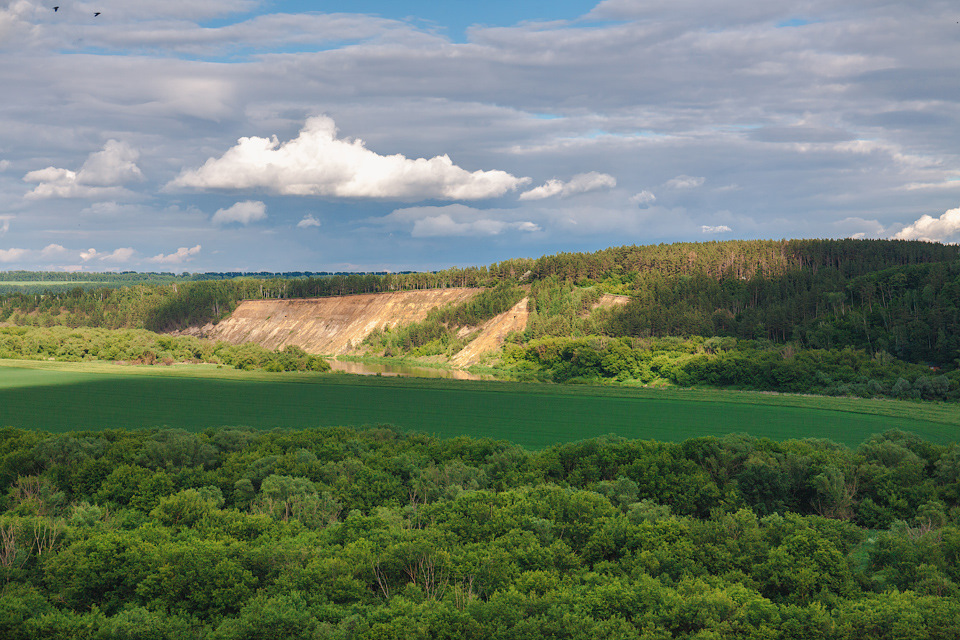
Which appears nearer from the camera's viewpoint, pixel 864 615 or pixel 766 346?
pixel 864 615

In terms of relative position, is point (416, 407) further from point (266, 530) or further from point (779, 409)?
point (266, 530)

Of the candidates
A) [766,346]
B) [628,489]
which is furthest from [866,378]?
[628,489]

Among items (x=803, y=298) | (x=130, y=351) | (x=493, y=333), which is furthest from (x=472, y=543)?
(x=493, y=333)

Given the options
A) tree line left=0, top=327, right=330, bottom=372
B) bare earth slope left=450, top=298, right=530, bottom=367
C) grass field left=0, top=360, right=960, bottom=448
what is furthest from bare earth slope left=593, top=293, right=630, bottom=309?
grass field left=0, top=360, right=960, bottom=448

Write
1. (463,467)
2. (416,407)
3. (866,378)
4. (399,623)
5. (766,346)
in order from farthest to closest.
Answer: (766,346) → (866,378) → (416,407) → (463,467) → (399,623)

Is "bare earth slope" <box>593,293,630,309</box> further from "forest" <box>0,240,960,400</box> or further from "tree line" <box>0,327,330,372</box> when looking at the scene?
"tree line" <box>0,327,330,372</box>

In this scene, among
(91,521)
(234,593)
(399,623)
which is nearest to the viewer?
(399,623)
